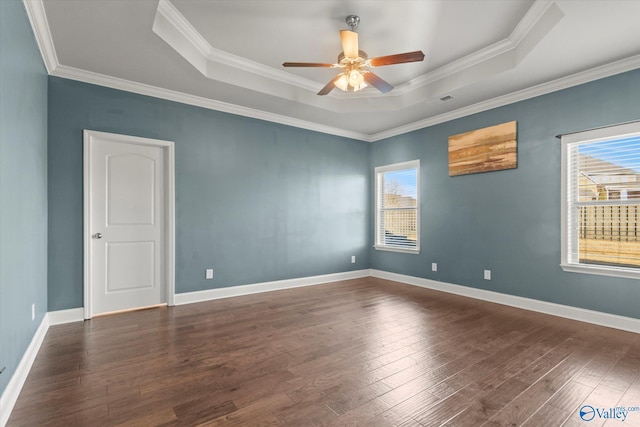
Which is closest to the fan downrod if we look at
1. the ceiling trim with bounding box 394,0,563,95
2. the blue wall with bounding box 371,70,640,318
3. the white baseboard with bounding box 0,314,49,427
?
the ceiling trim with bounding box 394,0,563,95

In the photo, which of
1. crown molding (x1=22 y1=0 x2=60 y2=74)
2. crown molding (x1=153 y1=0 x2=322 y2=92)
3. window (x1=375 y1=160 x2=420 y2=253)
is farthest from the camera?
window (x1=375 y1=160 x2=420 y2=253)

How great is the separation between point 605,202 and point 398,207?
9.47 ft

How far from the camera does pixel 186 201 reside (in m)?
4.09

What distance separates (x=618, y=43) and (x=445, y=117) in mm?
2100

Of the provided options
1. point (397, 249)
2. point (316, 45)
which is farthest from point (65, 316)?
point (397, 249)

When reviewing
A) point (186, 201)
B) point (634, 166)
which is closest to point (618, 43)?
point (634, 166)

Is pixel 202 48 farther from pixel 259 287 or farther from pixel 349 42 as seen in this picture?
pixel 259 287

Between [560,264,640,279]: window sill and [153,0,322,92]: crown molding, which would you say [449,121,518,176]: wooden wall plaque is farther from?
[153,0,322,92]: crown molding

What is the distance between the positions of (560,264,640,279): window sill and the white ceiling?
6.87 feet

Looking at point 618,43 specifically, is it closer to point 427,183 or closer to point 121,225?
point 427,183

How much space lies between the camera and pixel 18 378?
6.62 ft

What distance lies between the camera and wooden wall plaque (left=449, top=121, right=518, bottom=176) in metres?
4.04

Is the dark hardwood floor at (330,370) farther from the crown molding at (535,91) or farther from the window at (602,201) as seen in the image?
the crown molding at (535,91)

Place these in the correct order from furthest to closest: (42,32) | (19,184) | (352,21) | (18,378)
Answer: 1. (352,21)
2. (42,32)
3. (19,184)
4. (18,378)
